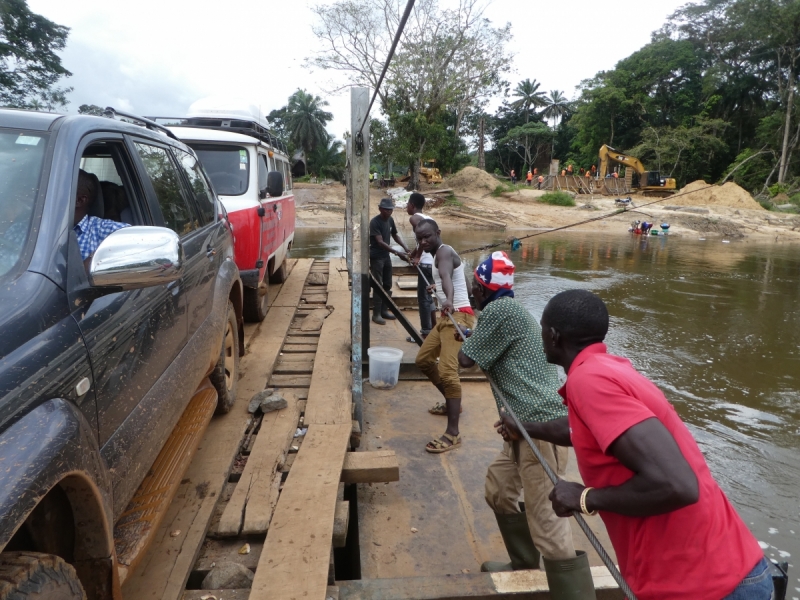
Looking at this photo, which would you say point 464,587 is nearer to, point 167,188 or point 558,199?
point 167,188

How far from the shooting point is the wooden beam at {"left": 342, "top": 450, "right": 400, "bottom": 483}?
3318 mm

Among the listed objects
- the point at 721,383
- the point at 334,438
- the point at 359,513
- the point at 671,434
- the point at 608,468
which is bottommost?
the point at 721,383

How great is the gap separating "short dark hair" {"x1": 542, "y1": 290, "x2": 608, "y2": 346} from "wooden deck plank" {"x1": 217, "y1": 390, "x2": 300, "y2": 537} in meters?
1.77

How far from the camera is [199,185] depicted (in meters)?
3.94

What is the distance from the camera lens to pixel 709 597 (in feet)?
5.09

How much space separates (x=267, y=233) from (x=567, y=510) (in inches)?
210

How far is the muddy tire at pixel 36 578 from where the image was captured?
1300 millimetres

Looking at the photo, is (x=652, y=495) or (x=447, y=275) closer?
(x=652, y=495)

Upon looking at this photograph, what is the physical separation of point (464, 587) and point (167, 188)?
2.56m

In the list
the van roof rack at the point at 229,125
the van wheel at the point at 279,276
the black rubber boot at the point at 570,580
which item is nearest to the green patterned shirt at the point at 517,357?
the black rubber boot at the point at 570,580

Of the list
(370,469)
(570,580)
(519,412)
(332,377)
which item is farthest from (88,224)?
(332,377)

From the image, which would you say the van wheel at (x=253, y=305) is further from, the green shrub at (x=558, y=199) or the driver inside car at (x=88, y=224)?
the green shrub at (x=558, y=199)

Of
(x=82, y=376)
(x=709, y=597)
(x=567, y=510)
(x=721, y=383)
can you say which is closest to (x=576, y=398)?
(x=567, y=510)

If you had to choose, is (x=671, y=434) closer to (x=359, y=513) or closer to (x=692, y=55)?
(x=359, y=513)
